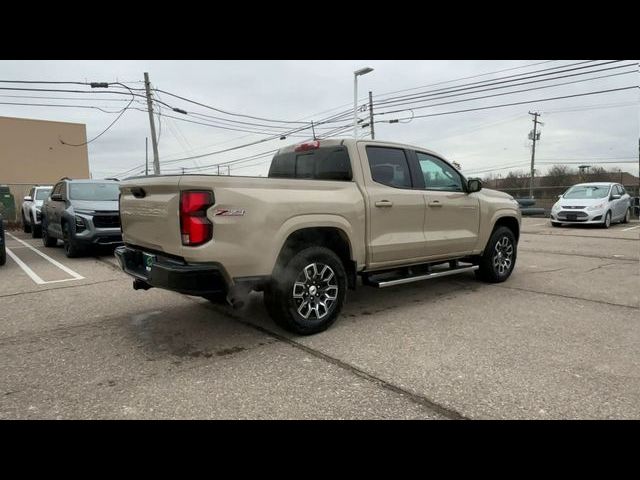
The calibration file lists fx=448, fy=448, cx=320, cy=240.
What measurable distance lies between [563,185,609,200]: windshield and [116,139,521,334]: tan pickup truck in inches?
498

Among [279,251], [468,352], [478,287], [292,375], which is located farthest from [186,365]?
[478,287]

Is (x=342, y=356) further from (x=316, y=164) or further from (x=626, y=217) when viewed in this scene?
(x=626, y=217)

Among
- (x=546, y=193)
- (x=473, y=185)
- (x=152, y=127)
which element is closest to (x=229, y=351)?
(x=473, y=185)

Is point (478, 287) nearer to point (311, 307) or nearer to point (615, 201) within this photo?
point (311, 307)

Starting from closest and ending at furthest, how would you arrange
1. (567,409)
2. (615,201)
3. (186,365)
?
(567,409)
(186,365)
(615,201)

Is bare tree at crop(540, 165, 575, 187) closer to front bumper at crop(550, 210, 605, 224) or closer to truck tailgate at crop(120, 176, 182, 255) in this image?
front bumper at crop(550, 210, 605, 224)

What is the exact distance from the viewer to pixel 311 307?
4.28 meters

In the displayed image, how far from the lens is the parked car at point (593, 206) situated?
15422 millimetres

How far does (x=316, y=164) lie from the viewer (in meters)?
5.12

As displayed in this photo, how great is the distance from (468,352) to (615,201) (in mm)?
15657

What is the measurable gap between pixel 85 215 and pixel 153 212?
617cm

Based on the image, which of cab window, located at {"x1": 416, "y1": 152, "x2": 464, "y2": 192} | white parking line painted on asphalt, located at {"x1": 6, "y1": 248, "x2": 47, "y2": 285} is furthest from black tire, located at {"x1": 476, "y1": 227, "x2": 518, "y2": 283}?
white parking line painted on asphalt, located at {"x1": 6, "y1": 248, "x2": 47, "y2": 285}

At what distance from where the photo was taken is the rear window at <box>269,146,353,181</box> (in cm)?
483

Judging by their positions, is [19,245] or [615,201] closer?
[19,245]
